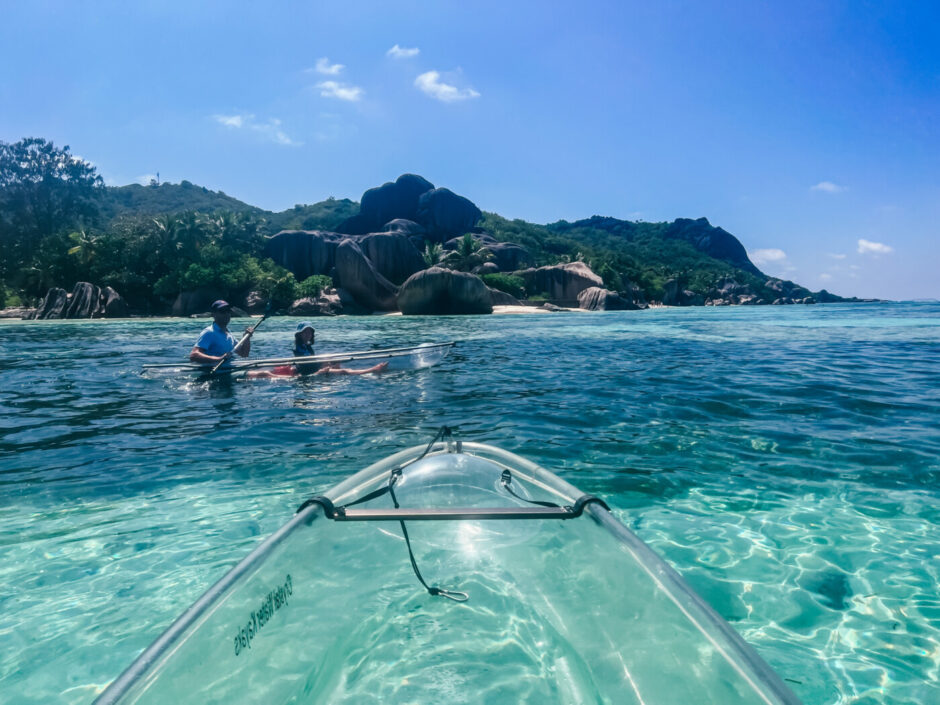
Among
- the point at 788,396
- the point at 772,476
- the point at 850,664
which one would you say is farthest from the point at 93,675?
the point at 788,396

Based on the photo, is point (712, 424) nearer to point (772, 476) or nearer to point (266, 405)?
point (772, 476)

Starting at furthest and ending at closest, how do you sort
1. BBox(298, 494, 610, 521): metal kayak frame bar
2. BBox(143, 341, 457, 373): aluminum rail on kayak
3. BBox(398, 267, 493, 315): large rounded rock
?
BBox(398, 267, 493, 315): large rounded rock
BBox(143, 341, 457, 373): aluminum rail on kayak
BBox(298, 494, 610, 521): metal kayak frame bar

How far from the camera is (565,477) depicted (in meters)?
4.87

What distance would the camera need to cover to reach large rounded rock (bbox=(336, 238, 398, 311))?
47.5m

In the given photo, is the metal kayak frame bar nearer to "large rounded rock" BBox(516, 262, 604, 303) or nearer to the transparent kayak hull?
the transparent kayak hull

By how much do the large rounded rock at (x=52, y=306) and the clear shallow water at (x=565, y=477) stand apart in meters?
36.1

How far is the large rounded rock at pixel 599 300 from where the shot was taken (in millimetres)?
53094

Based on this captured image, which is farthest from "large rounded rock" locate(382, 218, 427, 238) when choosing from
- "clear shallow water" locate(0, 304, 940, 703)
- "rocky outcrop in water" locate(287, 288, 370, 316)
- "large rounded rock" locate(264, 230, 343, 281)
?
"clear shallow water" locate(0, 304, 940, 703)

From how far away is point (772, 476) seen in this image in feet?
16.0

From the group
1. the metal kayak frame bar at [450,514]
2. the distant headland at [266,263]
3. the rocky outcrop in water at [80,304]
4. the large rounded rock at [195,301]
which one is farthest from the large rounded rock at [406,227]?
the metal kayak frame bar at [450,514]

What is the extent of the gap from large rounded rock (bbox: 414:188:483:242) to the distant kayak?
65.0 m

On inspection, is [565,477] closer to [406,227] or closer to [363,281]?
[363,281]

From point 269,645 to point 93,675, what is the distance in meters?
0.95

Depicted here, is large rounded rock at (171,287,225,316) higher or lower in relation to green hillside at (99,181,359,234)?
lower
